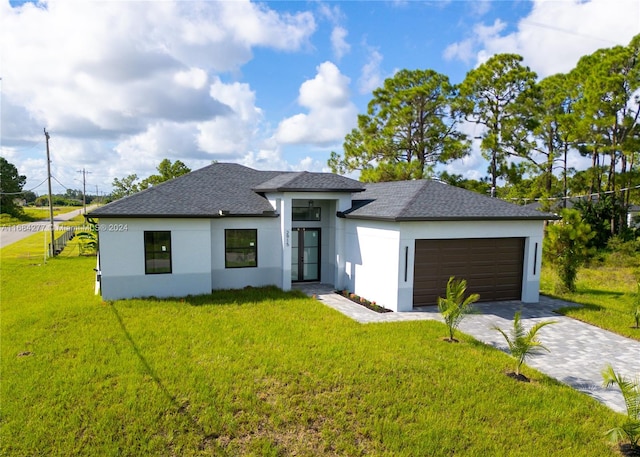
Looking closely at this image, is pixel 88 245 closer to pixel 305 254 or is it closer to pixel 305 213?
pixel 305 254

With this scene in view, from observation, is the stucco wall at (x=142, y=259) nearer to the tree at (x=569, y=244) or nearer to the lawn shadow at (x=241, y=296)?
the lawn shadow at (x=241, y=296)

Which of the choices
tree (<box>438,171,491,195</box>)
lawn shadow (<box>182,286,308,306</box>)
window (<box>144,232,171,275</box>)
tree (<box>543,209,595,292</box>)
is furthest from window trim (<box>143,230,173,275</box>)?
tree (<box>438,171,491,195</box>)

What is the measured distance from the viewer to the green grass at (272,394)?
5.68 m

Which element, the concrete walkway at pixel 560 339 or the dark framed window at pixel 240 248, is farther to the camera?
the dark framed window at pixel 240 248

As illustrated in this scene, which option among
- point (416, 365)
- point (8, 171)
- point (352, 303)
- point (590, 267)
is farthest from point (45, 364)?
point (8, 171)

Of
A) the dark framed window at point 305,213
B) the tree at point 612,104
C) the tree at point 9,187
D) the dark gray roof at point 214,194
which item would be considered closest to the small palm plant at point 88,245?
the dark gray roof at point 214,194

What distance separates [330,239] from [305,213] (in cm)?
150

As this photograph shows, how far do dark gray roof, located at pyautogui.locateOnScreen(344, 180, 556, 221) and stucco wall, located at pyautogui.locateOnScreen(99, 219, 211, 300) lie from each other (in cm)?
545

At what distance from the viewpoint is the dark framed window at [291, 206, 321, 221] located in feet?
52.7

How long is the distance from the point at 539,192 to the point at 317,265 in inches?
811

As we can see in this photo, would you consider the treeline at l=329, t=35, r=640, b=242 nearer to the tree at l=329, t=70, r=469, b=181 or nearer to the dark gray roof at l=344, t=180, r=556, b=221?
the tree at l=329, t=70, r=469, b=181

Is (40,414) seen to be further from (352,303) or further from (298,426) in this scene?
(352,303)

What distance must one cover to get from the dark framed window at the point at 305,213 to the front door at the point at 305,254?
44 cm

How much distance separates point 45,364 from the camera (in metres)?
8.00
